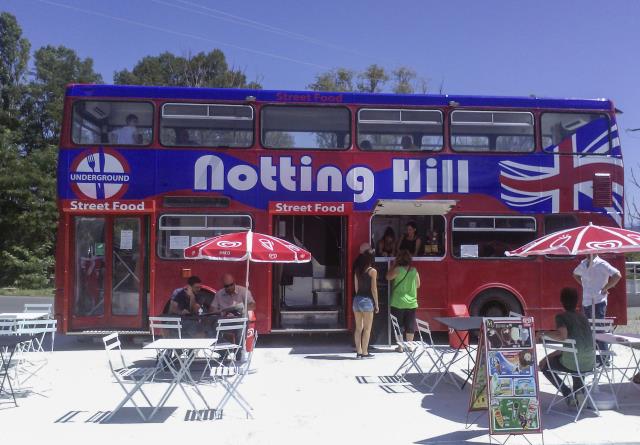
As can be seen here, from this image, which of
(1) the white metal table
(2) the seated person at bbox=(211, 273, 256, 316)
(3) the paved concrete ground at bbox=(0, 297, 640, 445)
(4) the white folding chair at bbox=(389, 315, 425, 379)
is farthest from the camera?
(2) the seated person at bbox=(211, 273, 256, 316)

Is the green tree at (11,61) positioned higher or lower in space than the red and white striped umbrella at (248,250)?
higher

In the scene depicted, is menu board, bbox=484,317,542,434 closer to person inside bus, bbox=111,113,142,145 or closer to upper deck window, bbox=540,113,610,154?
upper deck window, bbox=540,113,610,154

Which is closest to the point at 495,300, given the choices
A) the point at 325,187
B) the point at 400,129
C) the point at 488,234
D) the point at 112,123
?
the point at 488,234

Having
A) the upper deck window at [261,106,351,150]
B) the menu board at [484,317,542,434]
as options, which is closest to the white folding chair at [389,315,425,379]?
the menu board at [484,317,542,434]

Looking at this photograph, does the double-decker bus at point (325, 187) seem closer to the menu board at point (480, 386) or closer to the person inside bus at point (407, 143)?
the person inside bus at point (407, 143)

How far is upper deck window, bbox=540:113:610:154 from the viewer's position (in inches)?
392

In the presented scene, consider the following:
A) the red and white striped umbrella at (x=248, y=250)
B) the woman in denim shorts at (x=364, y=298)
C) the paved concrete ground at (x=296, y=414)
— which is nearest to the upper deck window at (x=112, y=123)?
the red and white striped umbrella at (x=248, y=250)

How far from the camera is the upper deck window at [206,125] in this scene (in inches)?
372

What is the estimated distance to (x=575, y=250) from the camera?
5.97m

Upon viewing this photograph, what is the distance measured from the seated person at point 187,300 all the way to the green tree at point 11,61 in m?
24.1

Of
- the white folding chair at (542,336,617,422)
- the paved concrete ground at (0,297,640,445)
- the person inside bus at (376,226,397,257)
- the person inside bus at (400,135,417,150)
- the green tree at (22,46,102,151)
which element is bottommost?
the paved concrete ground at (0,297,640,445)

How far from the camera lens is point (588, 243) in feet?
19.8

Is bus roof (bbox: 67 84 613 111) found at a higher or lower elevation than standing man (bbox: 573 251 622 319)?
higher

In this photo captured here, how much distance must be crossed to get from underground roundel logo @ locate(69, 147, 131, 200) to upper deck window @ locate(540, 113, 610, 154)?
6.98 metres
